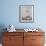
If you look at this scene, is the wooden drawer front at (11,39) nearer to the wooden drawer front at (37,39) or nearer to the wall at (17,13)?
the wooden drawer front at (37,39)

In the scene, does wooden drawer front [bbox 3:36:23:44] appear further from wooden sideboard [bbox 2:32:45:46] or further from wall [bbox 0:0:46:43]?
wall [bbox 0:0:46:43]

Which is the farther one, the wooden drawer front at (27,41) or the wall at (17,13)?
the wall at (17,13)

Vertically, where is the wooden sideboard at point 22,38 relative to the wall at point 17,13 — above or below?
below

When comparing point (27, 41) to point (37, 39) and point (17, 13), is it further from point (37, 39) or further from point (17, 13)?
point (17, 13)

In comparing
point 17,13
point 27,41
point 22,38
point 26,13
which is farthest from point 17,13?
point 27,41

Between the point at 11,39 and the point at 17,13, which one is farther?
the point at 17,13

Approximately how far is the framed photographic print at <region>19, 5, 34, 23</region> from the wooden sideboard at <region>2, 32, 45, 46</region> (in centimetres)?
63

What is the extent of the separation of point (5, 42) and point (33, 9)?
1.35 meters

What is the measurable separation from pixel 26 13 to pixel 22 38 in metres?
0.89

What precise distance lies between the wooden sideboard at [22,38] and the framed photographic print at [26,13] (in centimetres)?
63

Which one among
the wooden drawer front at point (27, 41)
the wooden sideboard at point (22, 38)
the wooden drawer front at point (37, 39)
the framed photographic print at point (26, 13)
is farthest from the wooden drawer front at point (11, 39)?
the framed photographic print at point (26, 13)

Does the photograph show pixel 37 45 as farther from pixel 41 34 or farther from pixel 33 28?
pixel 33 28

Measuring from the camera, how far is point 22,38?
3662mm

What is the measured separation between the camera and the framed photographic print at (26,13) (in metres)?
4.11
